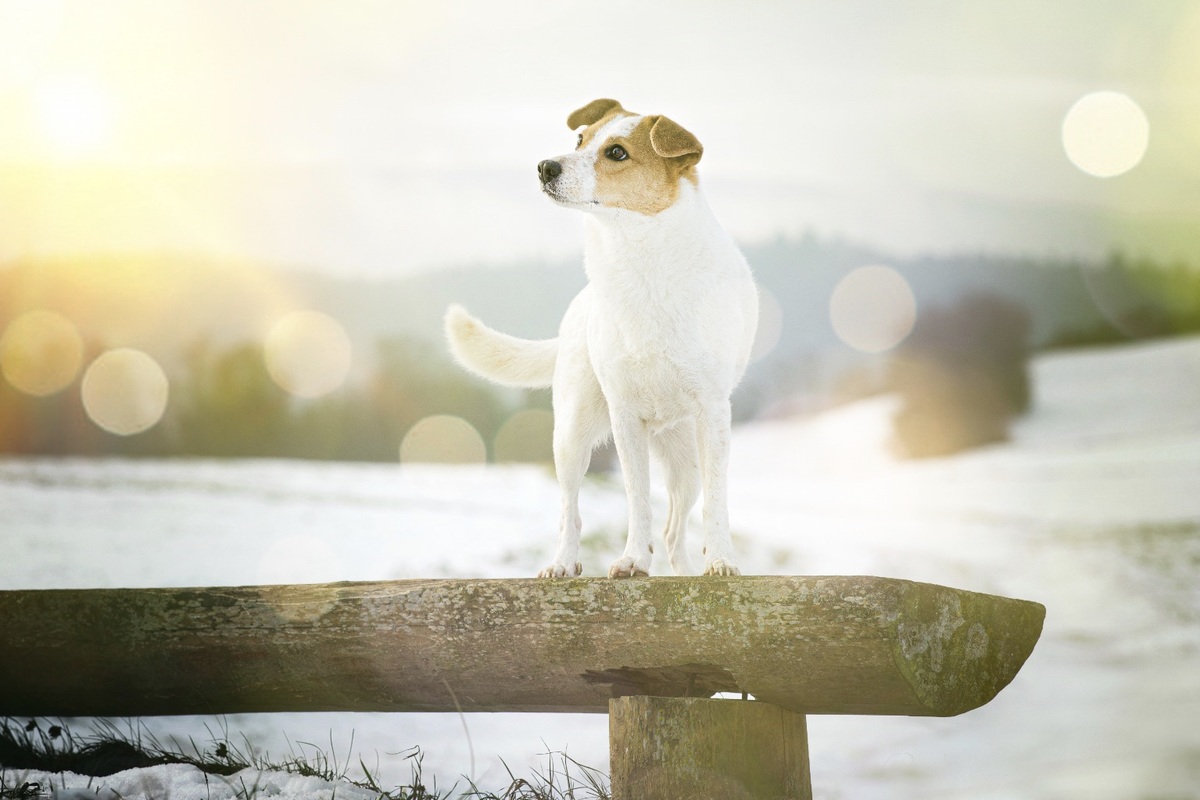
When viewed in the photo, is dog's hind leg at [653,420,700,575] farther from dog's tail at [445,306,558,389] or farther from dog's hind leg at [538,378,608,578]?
dog's tail at [445,306,558,389]

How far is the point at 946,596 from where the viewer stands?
119 inches

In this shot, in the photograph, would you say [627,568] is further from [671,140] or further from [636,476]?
[671,140]

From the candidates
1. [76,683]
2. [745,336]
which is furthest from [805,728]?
[76,683]

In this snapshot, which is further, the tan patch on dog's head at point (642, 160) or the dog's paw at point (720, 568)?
the tan patch on dog's head at point (642, 160)

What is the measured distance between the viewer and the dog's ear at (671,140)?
361 cm

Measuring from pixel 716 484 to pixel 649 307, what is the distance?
0.64 m

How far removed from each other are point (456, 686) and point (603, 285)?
142 cm

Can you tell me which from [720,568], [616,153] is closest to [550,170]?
[616,153]

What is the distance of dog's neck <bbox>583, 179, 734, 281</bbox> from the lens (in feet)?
12.2

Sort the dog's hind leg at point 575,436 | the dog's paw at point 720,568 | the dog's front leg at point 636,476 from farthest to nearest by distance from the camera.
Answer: the dog's hind leg at point 575,436
the dog's front leg at point 636,476
the dog's paw at point 720,568

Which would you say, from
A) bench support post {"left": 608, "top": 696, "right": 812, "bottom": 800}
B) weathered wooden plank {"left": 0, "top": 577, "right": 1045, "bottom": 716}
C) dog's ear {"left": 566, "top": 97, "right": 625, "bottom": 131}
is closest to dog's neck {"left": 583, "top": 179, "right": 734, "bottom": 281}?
dog's ear {"left": 566, "top": 97, "right": 625, "bottom": 131}

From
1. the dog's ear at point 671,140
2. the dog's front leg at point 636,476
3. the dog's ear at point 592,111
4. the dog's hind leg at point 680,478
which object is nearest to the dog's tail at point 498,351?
the dog's hind leg at point 680,478

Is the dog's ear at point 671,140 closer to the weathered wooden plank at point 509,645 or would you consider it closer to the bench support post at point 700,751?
the weathered wooden plank at point 509,645

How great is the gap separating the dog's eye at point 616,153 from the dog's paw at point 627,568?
132 cm
